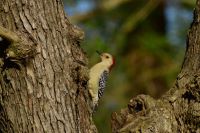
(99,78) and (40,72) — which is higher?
(99,78)

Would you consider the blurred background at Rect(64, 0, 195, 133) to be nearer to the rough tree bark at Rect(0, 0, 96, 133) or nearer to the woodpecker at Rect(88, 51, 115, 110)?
the woodpecker at Rect(88, 51, 115, 110)

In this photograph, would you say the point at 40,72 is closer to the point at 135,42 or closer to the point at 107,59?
the point at 107,59

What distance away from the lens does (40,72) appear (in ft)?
13.6

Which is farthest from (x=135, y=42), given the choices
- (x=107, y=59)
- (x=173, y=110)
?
(x=173, y=110)

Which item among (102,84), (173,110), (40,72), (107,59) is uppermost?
(107,59)

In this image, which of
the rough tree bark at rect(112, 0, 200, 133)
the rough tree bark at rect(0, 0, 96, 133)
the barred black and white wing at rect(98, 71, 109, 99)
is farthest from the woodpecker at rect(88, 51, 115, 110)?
the rough tree bark at rect(0, 0, 96, 133)

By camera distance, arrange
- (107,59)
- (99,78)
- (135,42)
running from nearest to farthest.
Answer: (99,78) → (107,59) → (135,42)

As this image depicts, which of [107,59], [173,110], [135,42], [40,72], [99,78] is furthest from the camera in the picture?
[135,42]

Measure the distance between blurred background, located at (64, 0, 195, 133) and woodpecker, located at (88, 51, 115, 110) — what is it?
2.08 metres

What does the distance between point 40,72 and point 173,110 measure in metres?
1.16

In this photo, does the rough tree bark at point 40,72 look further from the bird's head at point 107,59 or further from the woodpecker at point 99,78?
the bird's head at point 107,59

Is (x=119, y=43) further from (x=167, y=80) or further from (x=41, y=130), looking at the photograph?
(x=41, y=130)

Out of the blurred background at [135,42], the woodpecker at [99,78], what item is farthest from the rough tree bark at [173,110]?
the blurred background at [135,42]

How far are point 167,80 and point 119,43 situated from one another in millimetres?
1150
